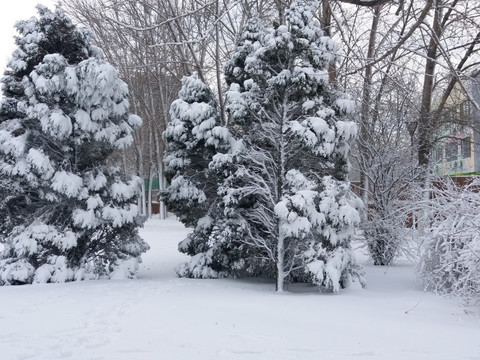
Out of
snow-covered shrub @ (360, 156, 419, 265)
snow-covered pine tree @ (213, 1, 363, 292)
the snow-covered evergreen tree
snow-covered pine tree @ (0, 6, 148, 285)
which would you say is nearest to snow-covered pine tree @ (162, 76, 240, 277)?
the snow-covered evergreen tree

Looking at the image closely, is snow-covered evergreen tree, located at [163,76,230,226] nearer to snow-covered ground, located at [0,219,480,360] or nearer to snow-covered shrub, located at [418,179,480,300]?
snow-covered ground, located at [0,219,480,360]

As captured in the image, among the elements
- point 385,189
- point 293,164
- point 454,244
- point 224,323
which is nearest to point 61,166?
point 293,164

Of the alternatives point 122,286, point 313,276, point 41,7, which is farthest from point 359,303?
point 41,7

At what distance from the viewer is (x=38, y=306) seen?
257 inches

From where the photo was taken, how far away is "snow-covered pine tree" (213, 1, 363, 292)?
7996mm

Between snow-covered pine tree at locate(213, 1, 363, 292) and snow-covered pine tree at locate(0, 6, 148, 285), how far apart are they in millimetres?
2254

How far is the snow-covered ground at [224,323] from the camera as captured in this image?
453cm

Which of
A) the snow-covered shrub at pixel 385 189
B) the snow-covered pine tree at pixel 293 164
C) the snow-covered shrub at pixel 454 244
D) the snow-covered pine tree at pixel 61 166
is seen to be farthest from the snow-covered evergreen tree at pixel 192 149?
the snow-covered shrub at pixel 454 244

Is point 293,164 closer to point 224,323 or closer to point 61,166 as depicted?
point 224,323

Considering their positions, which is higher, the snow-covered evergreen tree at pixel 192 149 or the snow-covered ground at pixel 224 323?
the snow-covered evergreen tree at pixel 192 149

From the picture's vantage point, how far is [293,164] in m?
8.89

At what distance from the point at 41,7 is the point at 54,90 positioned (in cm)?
187

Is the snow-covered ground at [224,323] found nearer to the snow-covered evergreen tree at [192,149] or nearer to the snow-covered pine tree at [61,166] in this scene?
the snow-covered pine tree at [61,166]

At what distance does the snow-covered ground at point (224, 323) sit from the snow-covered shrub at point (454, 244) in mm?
370
